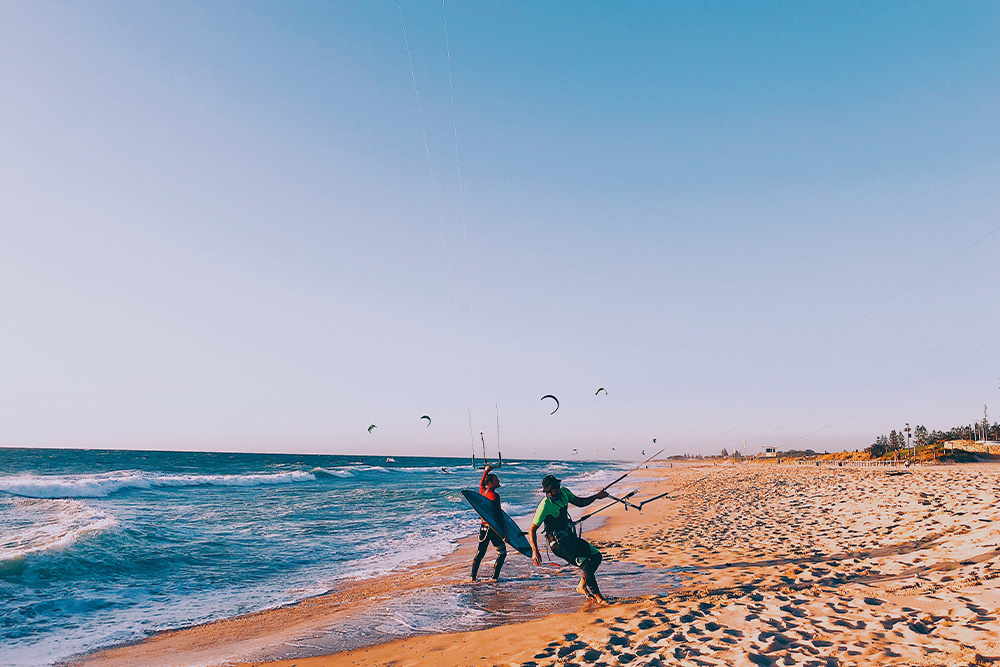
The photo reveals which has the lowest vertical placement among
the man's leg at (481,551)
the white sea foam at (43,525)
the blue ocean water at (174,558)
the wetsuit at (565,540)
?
the blue ocean water at (174,558)

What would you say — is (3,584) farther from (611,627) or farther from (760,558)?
(760,558)

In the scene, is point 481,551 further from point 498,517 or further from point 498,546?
point 498,517

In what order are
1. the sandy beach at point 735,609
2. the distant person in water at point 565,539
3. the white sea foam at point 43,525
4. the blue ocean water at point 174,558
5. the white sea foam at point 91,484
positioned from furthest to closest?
the white sea foam at point 91,484 < the white sea foam at point 43,525 < the blue ocean water at point 174,558 < the distant person in water at point 565,539 < the sandy beach at point 735,609

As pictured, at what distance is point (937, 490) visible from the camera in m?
14.3

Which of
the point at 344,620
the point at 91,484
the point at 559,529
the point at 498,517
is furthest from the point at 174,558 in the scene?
the point at 91,484

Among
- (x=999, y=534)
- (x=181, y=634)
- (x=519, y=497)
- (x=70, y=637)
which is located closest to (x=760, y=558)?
(x=999, y=534)

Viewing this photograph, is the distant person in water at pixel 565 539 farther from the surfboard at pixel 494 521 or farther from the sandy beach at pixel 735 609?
the surfboard at pixel 494 521

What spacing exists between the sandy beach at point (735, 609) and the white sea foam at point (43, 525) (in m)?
7.96

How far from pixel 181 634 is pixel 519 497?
2416 cm

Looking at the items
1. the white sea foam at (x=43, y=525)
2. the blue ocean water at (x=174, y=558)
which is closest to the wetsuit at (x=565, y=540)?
the blue ocean water at (x=174, y=558)

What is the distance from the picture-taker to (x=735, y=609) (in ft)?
20.5

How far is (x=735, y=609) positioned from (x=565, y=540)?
2433 millimetres

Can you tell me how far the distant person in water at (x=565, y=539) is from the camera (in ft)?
25.4

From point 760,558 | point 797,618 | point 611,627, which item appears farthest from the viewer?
point 760,558
